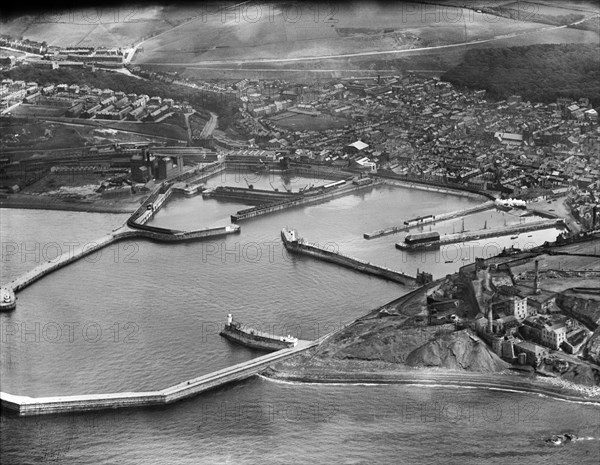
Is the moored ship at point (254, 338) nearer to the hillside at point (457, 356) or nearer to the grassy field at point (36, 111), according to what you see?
the hillside at point (457, 356)

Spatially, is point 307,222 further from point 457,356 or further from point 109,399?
point 109,399

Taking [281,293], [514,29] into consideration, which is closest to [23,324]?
[281,293]

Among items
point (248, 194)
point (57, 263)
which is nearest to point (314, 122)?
point (248, 194)

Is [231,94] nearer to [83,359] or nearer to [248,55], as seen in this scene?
[248,55]

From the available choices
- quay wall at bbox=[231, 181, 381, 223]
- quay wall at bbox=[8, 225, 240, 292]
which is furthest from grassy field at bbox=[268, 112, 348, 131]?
quay wall at bbox=[8, 225, 240, 292]

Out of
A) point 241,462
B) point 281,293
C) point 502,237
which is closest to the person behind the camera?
point 241,462

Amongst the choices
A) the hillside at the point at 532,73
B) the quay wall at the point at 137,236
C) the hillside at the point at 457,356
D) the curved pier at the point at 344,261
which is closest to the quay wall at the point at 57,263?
the quay wall at the point at 137,236
